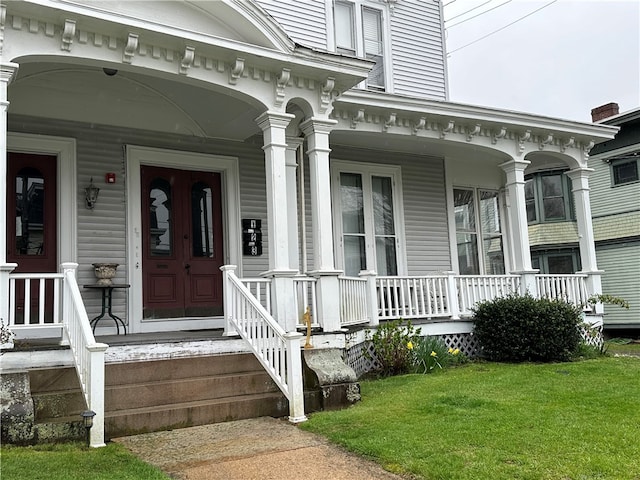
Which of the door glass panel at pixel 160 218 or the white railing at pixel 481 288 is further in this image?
the white railing at pixel 481 288

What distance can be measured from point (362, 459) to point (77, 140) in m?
5.71

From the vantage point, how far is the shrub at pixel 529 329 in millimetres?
8500

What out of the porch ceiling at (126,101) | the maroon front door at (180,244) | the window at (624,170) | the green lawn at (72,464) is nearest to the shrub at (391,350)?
the maroon front door at (180,244)

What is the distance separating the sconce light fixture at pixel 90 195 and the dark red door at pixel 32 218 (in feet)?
1.30

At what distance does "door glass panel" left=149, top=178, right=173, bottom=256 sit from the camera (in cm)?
809

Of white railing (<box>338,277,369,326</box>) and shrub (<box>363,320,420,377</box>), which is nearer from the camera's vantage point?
white railing (<box>338,277,369,326</box>)

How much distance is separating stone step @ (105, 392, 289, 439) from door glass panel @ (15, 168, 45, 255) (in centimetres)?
328

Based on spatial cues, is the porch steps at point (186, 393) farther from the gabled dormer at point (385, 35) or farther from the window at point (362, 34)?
the window at point (362, 34)

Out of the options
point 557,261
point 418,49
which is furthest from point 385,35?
point 557,261

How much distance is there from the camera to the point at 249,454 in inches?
169

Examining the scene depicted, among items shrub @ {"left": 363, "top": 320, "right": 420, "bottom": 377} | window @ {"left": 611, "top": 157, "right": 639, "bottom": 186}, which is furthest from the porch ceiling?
window @ {"left": 611, "top": 157, "right": 639, "bottom": 186}

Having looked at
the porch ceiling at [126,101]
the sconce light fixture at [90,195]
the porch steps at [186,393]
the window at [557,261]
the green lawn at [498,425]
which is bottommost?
the green lawn at [498,425]

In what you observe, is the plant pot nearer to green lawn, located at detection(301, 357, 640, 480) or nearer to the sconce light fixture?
the sconce light fixture

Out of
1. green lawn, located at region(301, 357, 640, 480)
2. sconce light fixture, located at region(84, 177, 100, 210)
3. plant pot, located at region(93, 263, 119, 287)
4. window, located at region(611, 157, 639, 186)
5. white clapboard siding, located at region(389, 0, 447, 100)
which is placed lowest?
green lawn, located at region(301, 357, 640, 480)
